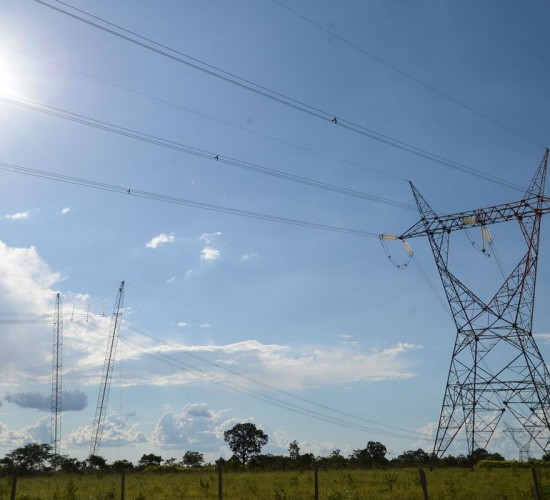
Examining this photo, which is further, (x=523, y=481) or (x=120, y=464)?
(x=120, y=464)

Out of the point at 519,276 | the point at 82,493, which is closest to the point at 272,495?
the point at 82,493

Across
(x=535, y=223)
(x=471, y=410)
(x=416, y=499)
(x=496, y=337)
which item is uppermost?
(x=535, y=223)

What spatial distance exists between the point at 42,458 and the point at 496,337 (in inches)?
4300

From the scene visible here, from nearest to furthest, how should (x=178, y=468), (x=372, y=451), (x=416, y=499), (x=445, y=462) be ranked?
(x=416, y=499) < (x=178, y=468) < (x=445, y=462) < (x=372, y=451)

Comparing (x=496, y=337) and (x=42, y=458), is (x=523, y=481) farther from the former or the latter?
(x=42, y=458)

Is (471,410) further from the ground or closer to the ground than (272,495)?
further from the ground

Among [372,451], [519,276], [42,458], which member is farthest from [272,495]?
[42,458]

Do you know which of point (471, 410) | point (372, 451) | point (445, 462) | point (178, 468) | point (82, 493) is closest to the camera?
point (82, 493)

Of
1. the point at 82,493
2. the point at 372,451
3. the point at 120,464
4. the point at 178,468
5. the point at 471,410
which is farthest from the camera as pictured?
the point at 372,451

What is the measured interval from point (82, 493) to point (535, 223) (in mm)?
45913

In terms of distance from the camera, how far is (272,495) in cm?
3062

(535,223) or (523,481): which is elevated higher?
(535,223)

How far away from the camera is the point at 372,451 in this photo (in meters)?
128

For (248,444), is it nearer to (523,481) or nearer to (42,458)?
(42,458)
